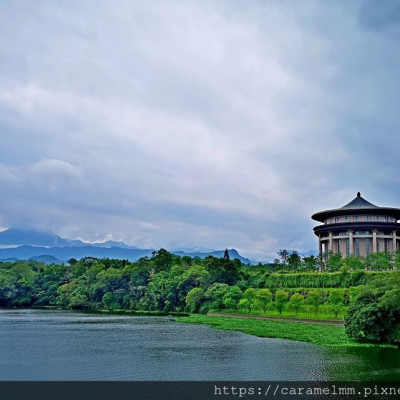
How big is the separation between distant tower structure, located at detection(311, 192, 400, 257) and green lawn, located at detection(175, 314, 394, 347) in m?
26.5

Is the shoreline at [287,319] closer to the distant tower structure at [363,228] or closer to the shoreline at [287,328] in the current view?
the shoreline at [287,328]

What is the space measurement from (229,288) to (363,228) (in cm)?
2121

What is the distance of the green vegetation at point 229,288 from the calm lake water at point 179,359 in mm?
3814

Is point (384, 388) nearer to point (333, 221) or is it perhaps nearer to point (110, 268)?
point (333, 221)

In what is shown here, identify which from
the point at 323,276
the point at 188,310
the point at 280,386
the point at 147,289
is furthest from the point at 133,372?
the point at 147,289

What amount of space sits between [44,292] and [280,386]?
63489mm

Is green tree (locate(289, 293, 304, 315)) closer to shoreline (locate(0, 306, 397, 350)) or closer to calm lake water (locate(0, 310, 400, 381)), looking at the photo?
shoreline (locate(0, 306, 397, 350))

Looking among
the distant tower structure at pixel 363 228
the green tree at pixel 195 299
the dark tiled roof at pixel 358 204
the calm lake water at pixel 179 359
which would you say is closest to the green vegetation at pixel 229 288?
the green tree at pixel 195 299

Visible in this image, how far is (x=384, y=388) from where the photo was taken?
1711cm

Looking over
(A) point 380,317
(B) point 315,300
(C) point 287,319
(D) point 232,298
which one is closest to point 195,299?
(D) point 232,298

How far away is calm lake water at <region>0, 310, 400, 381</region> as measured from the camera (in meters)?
19.4

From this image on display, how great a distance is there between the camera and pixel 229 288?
177ft

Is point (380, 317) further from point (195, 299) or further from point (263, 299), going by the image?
point (195, 299)

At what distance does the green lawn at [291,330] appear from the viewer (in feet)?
94.4
